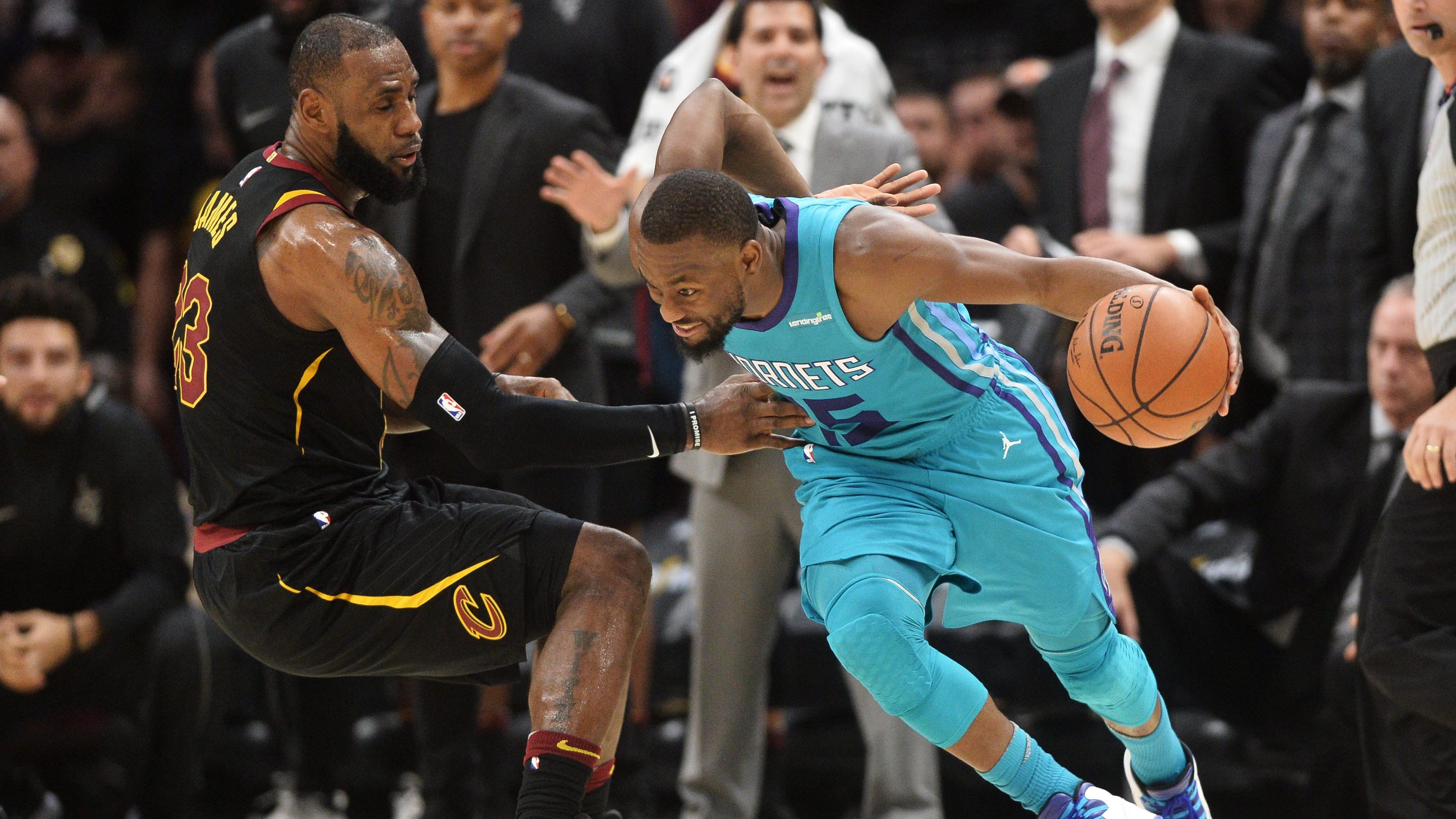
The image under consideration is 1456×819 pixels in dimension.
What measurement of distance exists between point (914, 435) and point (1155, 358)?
660 mm

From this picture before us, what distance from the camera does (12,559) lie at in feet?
18.3

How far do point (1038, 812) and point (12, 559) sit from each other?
3673 mm

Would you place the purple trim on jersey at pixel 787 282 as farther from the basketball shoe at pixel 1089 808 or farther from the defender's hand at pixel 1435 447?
the defender's hand at pixel 1435 447

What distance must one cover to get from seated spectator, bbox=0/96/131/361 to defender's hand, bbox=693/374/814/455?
13.0ft

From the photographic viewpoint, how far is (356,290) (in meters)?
3.50

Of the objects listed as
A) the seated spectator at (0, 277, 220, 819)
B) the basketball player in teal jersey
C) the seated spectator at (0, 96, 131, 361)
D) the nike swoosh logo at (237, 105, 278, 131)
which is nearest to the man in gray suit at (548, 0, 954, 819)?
the basketball player in teal jersey

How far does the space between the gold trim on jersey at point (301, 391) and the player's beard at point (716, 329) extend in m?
0.83

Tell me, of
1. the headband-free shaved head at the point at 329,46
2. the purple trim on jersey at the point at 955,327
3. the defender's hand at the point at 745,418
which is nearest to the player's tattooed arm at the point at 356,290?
the headband-free shaved head at the point at 329,46

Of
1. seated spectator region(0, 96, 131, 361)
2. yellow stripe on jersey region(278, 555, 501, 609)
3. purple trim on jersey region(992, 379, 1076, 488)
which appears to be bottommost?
seated spectator region(0, 96, 131, 361)

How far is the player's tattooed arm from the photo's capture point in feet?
11.5

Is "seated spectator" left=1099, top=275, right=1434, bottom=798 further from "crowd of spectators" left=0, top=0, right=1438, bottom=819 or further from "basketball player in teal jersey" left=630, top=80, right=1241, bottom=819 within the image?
"basketball player in teal jersey" left=630, top=80, right=1241, bottom=819

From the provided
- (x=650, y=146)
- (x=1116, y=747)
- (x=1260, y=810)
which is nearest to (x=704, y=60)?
(x=650, y=146)

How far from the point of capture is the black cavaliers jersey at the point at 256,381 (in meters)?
3.63

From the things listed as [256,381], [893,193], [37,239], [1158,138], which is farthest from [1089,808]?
A: [37,239]
